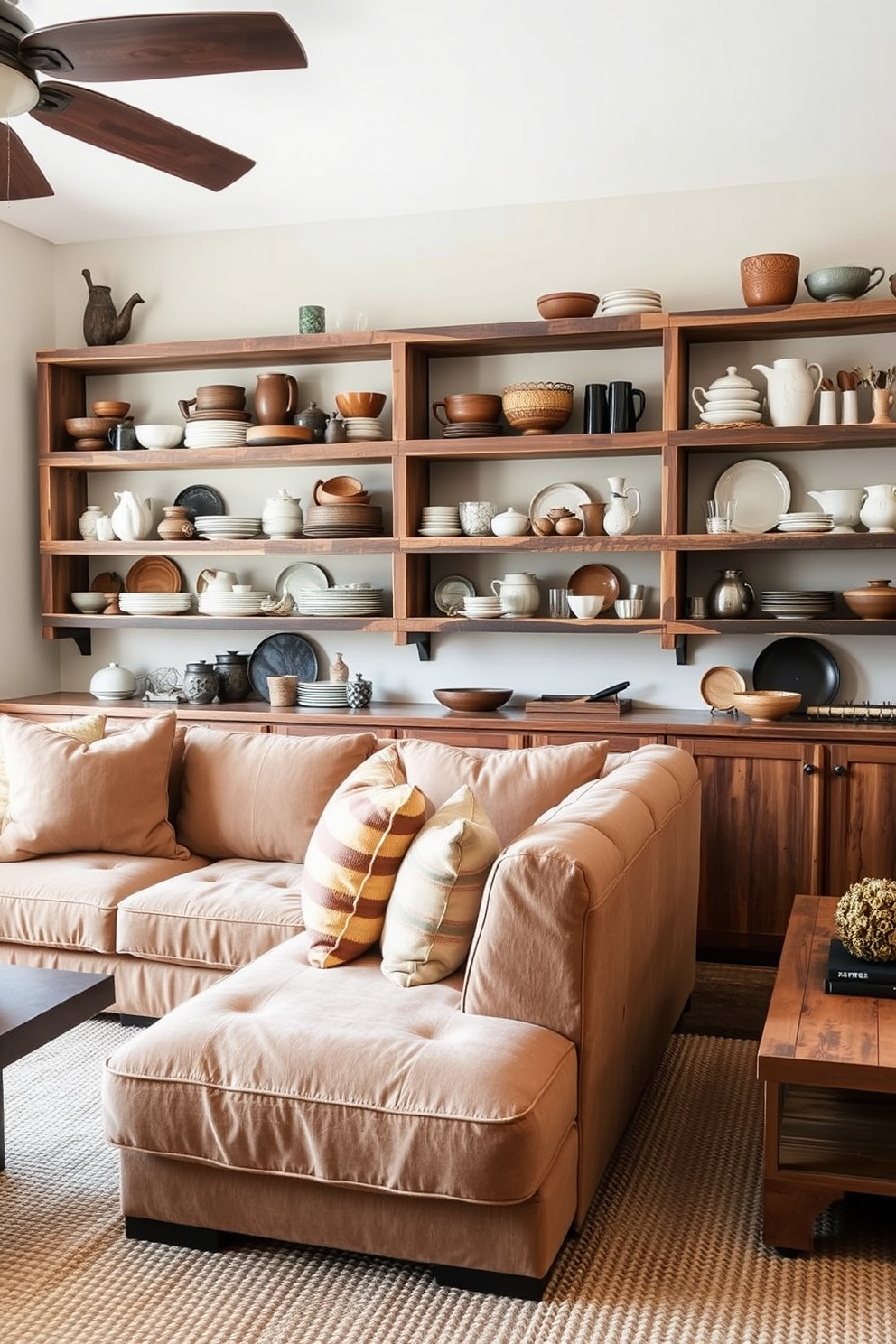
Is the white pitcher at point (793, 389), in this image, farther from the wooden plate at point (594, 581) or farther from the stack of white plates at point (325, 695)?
the stack of white plates at point (325, 695)

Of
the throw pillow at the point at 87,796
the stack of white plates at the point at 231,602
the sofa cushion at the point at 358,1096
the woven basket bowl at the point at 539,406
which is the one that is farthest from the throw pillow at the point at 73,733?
the woven basket bowl at the point at 539,406

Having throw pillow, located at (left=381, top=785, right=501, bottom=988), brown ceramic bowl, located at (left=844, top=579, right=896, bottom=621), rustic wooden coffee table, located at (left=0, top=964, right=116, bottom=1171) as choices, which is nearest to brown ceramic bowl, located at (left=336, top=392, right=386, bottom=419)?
brown ceramic bowl, located at (left=844, top=579, right=896, bottom=621)

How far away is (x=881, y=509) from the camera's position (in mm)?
4371

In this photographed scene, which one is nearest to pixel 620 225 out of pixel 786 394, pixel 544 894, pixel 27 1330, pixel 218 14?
pixel 786 394

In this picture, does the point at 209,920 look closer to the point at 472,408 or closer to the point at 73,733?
the point at 73,733

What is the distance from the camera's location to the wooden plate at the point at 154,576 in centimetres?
546

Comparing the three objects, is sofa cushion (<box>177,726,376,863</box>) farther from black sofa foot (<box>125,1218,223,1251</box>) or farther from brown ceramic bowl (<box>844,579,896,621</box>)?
brown ceramic bowl (<box>844,579,896,621</box>)

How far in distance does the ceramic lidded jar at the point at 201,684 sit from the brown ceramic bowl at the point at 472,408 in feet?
4.48

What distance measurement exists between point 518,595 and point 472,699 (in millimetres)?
422

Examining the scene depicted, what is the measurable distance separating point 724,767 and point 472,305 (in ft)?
6.69

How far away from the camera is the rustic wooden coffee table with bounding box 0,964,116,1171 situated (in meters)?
2.56

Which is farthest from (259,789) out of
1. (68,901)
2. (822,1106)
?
(822,1106)

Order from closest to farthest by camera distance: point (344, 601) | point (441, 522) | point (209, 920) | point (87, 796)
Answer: point (209, 920)
point (87, 796)
point (441, 522)
point (344, 601)

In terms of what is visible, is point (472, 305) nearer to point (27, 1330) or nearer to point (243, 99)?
point (243, 99)
